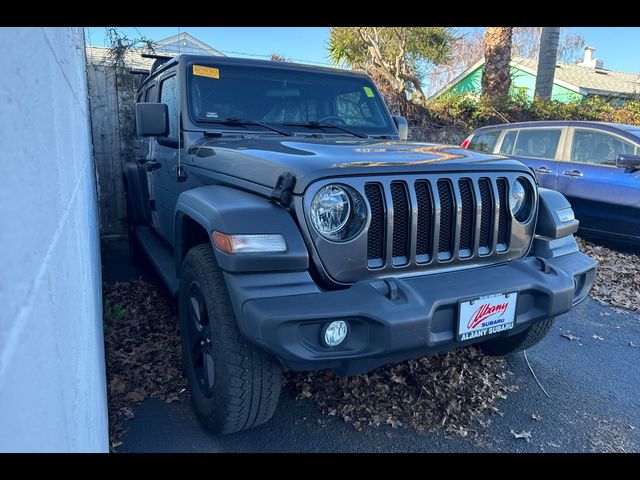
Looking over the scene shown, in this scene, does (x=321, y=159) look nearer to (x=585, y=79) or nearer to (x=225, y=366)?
(x=225, y=366)

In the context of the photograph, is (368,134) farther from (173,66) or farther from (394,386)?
(394,386)

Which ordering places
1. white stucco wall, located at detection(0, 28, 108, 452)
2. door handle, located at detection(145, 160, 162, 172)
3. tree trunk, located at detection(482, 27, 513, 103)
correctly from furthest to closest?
1. tree trunk, located at detection(482, 27, 513, 103)
2. door handle, located at detection(145, 160, 162, 172)
3. white stucco wall, located at detection(0, 28, 108, 452)

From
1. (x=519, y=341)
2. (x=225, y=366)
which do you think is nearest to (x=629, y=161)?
(x=519, y=341)

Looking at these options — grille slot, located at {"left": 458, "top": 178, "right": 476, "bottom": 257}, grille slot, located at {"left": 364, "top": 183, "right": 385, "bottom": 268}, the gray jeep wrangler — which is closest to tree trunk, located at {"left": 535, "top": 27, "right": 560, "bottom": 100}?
the gray jeep wrangler

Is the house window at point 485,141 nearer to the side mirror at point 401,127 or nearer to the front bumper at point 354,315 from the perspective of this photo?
the side mirror at point 401,127

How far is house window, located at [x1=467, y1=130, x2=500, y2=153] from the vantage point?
7.67m

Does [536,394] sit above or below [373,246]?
below

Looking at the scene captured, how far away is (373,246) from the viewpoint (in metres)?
2.32

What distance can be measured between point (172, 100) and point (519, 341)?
124 inches

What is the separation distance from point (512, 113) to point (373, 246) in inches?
425

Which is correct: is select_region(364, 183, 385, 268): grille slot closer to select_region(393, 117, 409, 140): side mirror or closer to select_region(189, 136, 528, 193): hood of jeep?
select_region(189, 136, 528, 193): hood of jeep

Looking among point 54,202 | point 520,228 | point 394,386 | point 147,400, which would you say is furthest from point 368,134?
point 54,202

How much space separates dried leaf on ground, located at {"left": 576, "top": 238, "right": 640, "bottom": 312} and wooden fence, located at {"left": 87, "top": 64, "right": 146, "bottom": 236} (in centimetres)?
611
